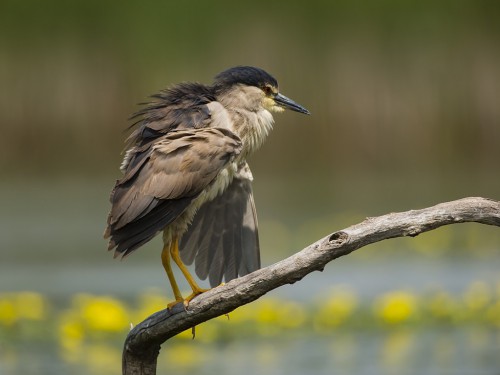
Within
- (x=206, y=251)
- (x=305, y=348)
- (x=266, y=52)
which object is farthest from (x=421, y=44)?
(x=206, y=251)

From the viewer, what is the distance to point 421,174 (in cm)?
1195

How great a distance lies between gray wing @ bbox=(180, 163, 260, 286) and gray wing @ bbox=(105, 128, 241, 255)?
59 centimetres

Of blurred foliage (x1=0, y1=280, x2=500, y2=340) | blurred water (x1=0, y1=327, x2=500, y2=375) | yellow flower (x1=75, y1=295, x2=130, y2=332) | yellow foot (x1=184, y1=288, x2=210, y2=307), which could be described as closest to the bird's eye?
yellow foot (x1=184, y1=288, x2=210, y2=307)

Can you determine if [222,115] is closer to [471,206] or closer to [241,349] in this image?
[471,206]

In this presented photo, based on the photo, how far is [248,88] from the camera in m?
5.46

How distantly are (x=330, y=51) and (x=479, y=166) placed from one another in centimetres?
199

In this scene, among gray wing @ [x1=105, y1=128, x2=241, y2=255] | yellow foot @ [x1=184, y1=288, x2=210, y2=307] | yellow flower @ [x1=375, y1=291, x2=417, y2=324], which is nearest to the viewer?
yellow foot @ [x1=184, y1=288, x2=210, y2=307]

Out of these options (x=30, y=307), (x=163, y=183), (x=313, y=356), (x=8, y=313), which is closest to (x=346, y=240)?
(x=163, y=183)

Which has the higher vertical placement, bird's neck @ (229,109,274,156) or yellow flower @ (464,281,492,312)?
bird's neck @ (229,109,274,156)

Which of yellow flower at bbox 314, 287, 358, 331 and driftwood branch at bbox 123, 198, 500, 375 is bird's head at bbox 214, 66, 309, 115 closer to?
driftwood branch at bbox 123, 198, 500, 375

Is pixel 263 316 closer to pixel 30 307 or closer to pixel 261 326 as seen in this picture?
pixel 261 326

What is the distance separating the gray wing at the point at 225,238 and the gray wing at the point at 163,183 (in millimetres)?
591

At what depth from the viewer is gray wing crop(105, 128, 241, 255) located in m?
4.73

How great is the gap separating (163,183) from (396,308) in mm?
2572
